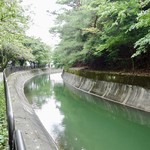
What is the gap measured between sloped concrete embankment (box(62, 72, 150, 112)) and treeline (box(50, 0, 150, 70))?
4.99 feet

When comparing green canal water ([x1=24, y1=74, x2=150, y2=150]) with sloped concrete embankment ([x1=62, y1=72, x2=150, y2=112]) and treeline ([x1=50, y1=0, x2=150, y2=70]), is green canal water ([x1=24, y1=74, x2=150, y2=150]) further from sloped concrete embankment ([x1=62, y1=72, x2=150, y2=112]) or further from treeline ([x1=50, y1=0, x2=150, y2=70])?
treeline ([x1=50, y1=0, x2=150, y2=70])

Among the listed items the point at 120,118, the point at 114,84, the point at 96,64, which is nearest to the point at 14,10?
the point at 120,118

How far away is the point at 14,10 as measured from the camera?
9.16 metres

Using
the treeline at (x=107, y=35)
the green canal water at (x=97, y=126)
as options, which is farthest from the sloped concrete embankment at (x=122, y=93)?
the treeline at (x=107, y=35)

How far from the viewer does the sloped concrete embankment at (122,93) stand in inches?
409

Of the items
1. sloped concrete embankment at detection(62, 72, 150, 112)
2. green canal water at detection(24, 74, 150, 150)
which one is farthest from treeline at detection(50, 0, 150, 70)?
green canal water at detection(24, 74, 150, 150)

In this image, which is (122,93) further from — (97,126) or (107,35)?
(97,126)

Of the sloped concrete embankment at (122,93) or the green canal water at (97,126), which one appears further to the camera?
the sloped concrete embankment at (122,93)

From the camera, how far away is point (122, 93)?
40.2 feet

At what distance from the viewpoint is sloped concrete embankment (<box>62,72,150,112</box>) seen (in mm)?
10387

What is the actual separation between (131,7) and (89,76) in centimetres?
982

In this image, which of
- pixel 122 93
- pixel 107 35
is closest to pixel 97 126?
pixel 122 93

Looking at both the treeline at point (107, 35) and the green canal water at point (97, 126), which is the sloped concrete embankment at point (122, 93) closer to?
the green canal water at point (97, 126)

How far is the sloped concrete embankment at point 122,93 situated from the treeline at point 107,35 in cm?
152
